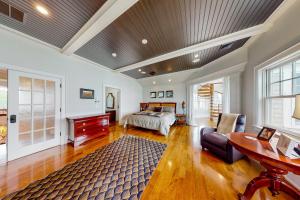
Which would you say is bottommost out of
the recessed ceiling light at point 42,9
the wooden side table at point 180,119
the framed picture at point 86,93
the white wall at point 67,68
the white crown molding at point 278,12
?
the wooden side table at point 180,119

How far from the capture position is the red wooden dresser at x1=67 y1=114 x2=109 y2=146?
2996mm

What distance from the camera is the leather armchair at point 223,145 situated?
2153 mm

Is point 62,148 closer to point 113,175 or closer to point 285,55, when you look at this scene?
point 113,175

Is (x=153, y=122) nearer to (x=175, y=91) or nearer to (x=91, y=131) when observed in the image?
(x=91, y=131)

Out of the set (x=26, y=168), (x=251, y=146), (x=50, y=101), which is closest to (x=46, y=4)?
(x=50, y=101)

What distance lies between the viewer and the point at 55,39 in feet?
8.34

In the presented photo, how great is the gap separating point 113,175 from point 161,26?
9.54ft

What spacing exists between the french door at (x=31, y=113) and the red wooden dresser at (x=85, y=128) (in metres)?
0.46


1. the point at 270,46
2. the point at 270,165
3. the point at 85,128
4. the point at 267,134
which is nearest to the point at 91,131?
the point at 85,128

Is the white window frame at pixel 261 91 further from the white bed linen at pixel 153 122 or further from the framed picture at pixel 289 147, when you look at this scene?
the white bed linen at pixel 153 122

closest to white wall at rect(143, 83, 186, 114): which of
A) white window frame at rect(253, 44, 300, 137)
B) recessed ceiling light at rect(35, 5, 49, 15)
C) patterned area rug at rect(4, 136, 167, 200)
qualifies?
white window frame at rect(253, 44, 300, 137)

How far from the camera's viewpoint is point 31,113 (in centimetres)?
259

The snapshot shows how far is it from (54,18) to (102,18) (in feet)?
3.07

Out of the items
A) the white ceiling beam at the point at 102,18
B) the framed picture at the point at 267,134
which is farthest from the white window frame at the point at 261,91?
the white ceiling beam at the point at 102,18
